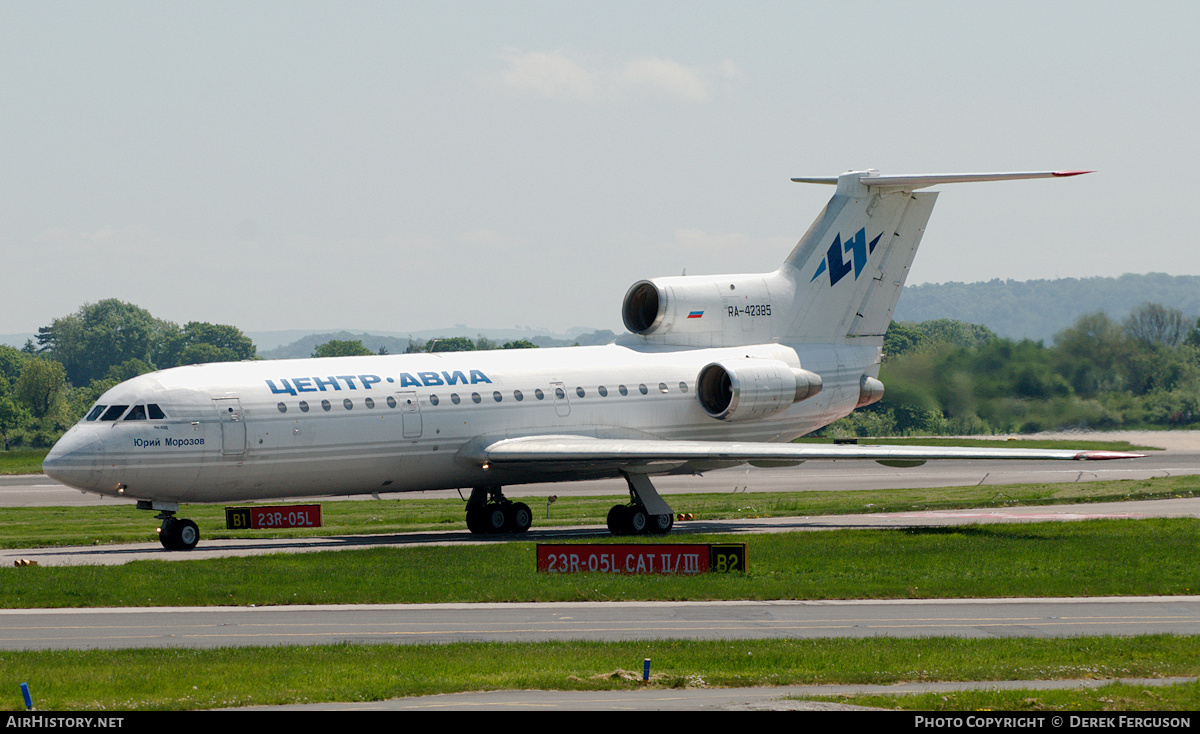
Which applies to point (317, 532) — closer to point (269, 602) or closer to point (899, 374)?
point (269, 602)

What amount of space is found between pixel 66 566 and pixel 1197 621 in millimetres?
20927

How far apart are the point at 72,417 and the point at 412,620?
Answer: 106121mm

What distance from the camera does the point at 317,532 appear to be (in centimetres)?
3694

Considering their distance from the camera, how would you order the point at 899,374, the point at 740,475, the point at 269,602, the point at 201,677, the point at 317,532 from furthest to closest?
the point at 740,475, the point at 899,374, the point at 317,532, the point at 269,602, the point at 201,677

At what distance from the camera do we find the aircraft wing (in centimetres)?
3128

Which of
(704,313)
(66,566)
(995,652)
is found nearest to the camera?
(995,652)

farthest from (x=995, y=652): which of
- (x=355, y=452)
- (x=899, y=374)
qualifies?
(x=899, y=374)

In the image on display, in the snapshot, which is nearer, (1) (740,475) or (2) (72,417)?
A: (1) (740,475)

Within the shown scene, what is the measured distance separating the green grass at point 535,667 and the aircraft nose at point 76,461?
11979 mm

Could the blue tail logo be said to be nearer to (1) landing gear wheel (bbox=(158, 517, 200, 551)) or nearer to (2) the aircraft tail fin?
(2) the aircraft tail fin

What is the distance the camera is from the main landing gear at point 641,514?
34.4 m

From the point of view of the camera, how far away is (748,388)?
36.8 m

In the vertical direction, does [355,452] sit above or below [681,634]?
above

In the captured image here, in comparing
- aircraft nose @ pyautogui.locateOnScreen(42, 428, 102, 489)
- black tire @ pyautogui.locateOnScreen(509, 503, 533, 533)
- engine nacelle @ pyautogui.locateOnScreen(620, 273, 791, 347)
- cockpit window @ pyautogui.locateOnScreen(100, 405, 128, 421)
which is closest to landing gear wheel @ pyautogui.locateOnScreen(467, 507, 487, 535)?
black tire @ pyautogui.locateOnScreen(509, 503, 533, 533)
